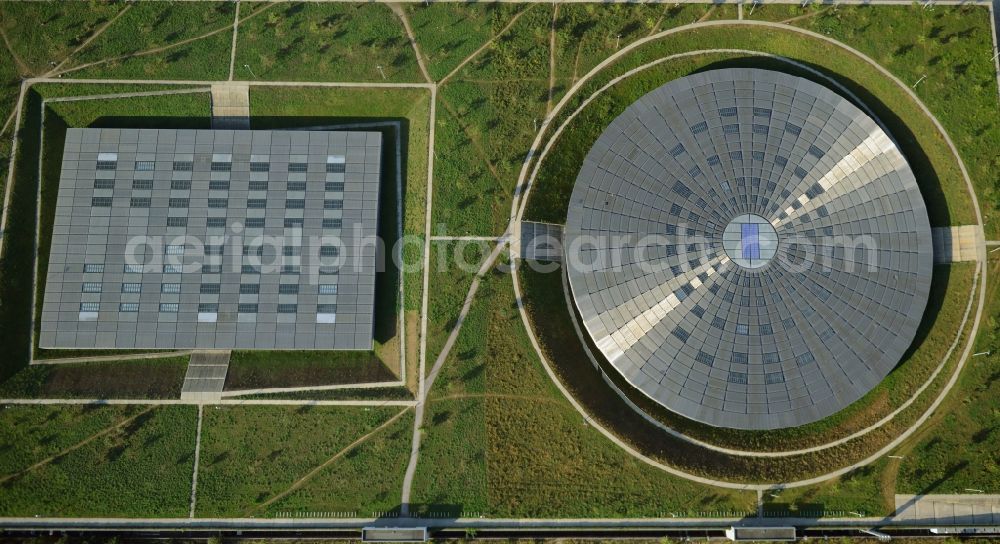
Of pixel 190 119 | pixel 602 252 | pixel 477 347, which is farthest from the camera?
pixel 190 119

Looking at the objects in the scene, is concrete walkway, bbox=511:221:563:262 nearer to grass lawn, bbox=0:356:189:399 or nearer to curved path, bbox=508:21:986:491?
curved path, bbox=508:21:986:491

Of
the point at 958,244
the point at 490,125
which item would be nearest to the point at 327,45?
the point at 490,125

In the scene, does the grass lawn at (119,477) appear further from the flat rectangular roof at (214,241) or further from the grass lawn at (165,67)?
the grass lawn at (165,67)

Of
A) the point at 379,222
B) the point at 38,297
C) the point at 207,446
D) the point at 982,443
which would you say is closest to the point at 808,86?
the point at 982,443

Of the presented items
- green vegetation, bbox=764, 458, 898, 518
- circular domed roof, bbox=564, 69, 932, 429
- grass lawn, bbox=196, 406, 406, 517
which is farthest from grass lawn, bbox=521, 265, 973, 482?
grass lawn, bbox=196, 406, 406, 517

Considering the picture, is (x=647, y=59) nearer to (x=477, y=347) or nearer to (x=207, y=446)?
(x=477, y=347)

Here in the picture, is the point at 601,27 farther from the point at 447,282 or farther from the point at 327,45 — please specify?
the point at 447,282
